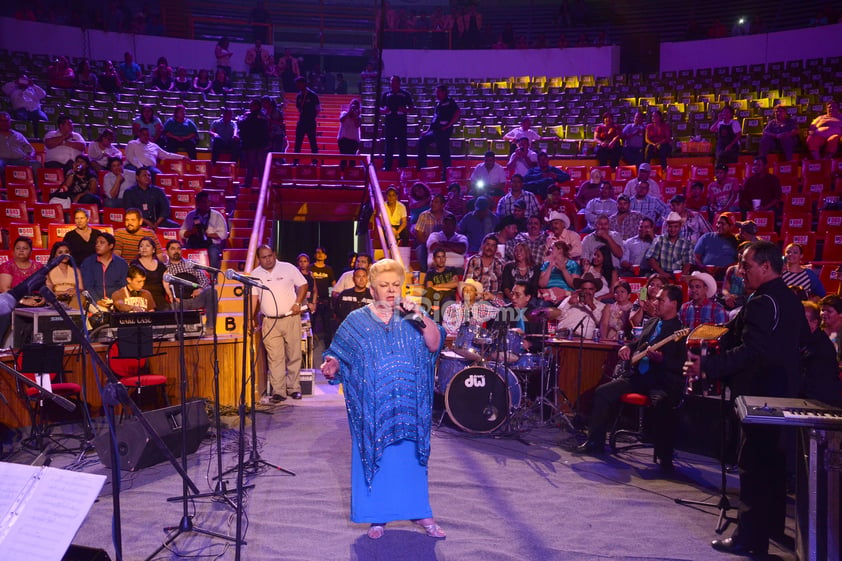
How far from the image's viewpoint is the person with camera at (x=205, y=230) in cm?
1059

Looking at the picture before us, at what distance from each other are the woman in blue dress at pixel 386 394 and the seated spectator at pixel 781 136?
37.4ft

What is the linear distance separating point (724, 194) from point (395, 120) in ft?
18.8

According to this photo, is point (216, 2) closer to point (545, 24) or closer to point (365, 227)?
point (545, 24)

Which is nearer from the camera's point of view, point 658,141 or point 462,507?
Result: point 462,507

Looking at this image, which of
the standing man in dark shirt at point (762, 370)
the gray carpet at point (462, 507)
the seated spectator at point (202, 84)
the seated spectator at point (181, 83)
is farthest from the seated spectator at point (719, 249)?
the seated spectator at point (181, 83)

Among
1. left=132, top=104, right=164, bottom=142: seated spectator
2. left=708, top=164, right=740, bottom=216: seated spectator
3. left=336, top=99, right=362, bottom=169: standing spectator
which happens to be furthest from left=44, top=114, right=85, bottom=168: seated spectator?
left=708, top=164, right=740, bottom=216: seated spectator

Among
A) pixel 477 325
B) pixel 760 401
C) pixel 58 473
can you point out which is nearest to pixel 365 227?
pixel 477 325

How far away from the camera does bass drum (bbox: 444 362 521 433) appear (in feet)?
24.3

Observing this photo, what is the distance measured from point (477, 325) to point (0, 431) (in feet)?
15.3

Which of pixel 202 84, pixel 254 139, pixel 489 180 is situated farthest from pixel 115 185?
pixel 202 84

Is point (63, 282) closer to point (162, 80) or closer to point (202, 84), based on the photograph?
point (162, 80)

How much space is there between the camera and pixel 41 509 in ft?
7.22

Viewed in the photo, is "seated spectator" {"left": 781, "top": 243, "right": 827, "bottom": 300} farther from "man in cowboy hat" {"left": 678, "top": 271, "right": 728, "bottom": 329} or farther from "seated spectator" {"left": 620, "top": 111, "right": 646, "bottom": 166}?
"seated spectator" {"left": 620, "top": 111, "right": 646, "bottom": 166}

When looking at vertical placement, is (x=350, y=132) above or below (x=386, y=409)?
above
